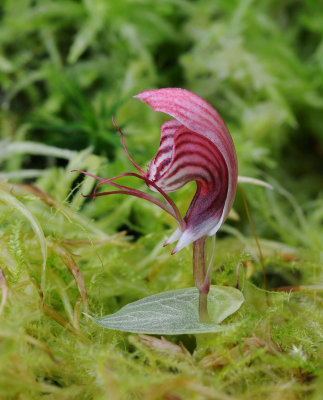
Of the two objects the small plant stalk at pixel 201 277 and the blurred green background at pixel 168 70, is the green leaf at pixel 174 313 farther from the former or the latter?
the blurred green background at pixel 168 70

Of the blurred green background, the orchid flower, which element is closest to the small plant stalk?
the orchid flower

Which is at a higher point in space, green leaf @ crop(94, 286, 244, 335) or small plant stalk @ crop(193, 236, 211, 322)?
small plant stalk @ crop(193, 236, 211, 322)

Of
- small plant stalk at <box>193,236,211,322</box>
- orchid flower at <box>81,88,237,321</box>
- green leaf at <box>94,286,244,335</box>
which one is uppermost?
orchid flower at <box>81,88,237,321</box>

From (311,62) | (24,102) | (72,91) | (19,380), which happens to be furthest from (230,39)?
(19,380)

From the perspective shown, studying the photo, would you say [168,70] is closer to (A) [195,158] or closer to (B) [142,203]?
(B) [142,203]

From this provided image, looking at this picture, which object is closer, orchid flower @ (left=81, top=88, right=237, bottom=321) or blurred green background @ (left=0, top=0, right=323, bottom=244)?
orchid flower @ (left=81, top=88, right=237, bottom=321)

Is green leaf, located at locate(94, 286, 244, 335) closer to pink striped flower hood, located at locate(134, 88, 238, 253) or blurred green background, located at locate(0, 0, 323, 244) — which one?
pink striped flower hood, located at locate(134, 88, 238, 253)
